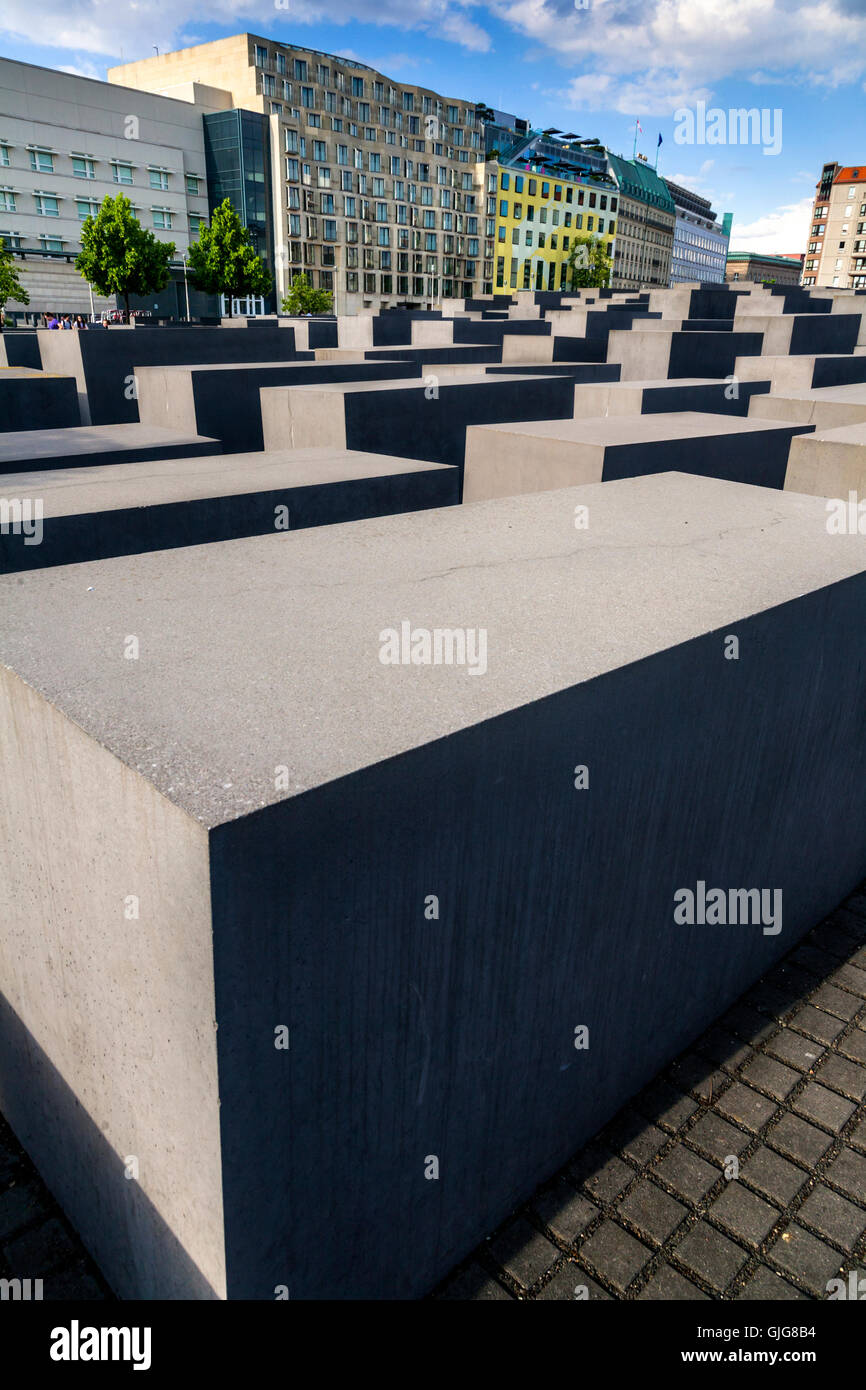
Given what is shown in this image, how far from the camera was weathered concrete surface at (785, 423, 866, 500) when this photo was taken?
6871 mm

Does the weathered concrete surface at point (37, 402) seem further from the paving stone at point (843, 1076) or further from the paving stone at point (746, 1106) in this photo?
the paving stone at point (843, 1076)

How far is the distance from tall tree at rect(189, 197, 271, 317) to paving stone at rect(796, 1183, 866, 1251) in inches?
2111

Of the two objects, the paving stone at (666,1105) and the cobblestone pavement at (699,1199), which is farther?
the paving stone at (666,1105)

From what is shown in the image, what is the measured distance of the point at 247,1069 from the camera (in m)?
2.22

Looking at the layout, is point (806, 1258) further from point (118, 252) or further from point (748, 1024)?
point (118, 252)

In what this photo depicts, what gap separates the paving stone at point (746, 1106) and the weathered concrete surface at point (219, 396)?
344 inches

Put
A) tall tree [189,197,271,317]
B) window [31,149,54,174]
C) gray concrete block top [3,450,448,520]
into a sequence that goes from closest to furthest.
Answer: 1. gray concrete block top [3,450,448,520]
2. tall tree [189,197,271,317]
3. window [31,149,54,174]

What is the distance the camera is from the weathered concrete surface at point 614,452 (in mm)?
6941

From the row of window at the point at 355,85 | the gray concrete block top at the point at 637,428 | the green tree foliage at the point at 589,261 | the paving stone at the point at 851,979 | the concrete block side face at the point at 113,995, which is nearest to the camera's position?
the concrete block side face at the point at 113,995

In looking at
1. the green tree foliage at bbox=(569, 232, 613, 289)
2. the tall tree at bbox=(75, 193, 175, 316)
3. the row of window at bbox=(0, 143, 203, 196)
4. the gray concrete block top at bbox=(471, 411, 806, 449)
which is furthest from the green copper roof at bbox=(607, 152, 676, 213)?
the gray concrete block top at bbox=(471, 411, 806, 449)

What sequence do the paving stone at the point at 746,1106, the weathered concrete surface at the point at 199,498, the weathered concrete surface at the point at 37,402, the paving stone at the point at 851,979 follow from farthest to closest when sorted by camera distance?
the weathered concrete surface at the point at 37,402
the weathered concrete surface at the point at 199,498
the paving stone at the point at 851,979
the paving stone at the point at 746,1106

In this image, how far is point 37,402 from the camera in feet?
33.9

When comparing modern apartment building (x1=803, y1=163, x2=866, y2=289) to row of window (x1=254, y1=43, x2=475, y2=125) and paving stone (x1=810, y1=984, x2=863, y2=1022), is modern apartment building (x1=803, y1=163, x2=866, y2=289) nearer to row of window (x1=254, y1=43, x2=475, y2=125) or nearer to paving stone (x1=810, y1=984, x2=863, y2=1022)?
row of window (x1=254, y1=43, x2=475, y2=125)

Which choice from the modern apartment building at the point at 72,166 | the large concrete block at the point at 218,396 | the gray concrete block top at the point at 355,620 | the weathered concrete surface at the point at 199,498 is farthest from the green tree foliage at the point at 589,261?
the gray concrete block top at the point at 355,620
